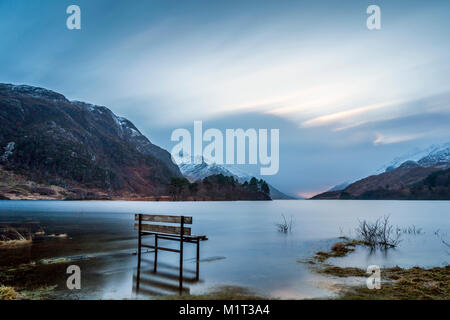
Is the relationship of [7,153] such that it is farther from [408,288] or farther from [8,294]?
[408,288]

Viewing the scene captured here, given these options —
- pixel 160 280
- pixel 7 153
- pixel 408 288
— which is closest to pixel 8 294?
pixel 160 280

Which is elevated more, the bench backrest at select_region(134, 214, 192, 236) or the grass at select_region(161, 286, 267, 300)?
the bench backrest at select_region(134, 214, 192, 236)

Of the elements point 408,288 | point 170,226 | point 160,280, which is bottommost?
point 160,280

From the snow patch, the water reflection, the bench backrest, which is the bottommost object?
the water reflection

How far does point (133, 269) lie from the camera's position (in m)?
14.8

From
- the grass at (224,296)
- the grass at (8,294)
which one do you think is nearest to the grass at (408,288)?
the grass at (224,296)

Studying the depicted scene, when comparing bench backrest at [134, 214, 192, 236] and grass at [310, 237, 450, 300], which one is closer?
grass at [310, 237, 450, 300]

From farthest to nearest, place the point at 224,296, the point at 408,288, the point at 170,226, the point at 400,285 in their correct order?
the point at 170,226
the point at 400,285
the point at 408,288
the point at 224,296

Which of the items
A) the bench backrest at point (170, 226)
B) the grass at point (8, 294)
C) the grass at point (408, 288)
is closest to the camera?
the grass at point (8, 294)

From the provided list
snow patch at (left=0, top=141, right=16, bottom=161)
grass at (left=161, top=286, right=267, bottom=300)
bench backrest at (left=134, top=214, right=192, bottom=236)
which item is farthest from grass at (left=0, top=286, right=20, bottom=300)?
snow patch at (left=0, top=141, right=16, bottom=161)

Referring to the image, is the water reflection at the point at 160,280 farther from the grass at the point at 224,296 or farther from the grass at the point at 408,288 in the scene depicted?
the grass at the point at 408,288

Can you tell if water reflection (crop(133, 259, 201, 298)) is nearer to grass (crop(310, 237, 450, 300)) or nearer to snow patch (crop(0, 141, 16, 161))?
grass (crop(310, 237, 450, 300))
